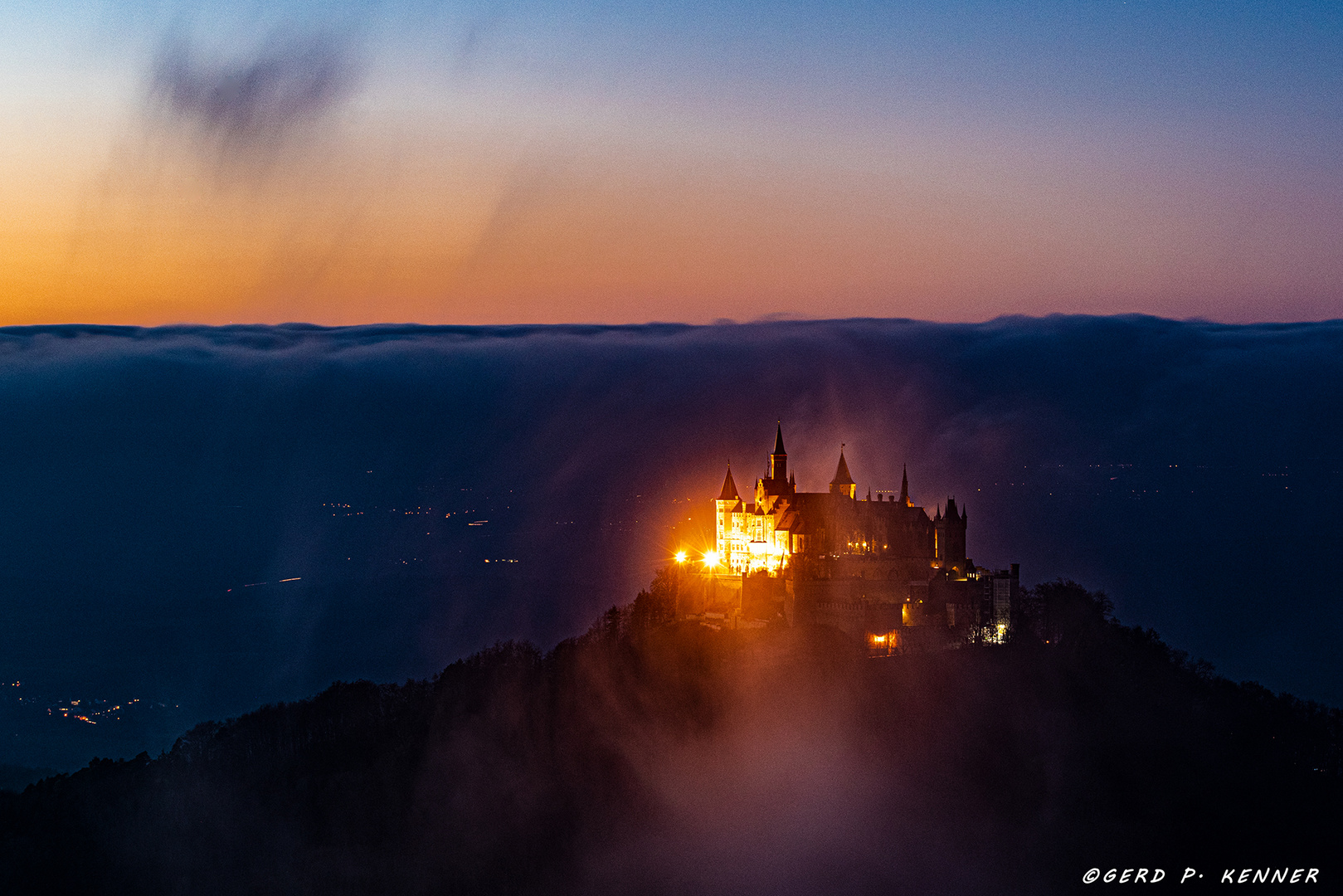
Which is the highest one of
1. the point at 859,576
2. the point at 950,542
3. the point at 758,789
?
the point at 950,542

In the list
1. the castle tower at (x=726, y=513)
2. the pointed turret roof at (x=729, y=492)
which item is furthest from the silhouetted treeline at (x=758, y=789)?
the pointed turret roof at (x=729, y=492)

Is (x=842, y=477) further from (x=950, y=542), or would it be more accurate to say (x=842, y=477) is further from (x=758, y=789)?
(x=758, y=789)

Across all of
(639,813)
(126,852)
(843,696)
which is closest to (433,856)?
(639,813)

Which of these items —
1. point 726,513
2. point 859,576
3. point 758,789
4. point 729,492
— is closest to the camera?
point 758,789

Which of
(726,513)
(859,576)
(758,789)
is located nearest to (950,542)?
(859,576)

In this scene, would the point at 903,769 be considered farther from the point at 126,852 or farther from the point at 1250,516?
the point at 1250,516
